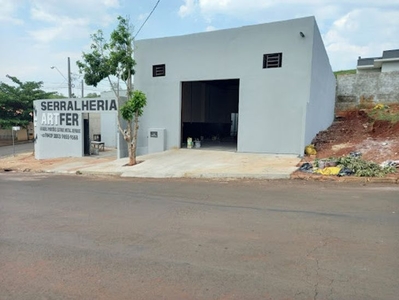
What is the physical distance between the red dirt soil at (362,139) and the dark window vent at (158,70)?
8.67m

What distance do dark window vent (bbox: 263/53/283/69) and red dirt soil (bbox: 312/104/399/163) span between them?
4334mm

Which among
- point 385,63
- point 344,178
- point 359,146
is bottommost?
point 344,178

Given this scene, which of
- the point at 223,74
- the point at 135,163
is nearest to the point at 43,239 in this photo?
the point at 135,163

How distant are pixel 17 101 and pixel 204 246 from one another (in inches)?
1464

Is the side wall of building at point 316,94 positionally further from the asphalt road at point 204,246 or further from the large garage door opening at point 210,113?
the asphalt road at point 204,246

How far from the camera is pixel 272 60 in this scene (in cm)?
1380

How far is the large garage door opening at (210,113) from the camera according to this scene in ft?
61.0

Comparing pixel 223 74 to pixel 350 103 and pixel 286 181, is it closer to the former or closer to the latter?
pixel 286 181

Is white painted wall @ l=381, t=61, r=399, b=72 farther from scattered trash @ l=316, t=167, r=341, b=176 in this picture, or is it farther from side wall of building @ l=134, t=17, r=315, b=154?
scattered trash @ l=316, t=167, r=341, b=176

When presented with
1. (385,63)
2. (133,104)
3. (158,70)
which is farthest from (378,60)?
(133,104)

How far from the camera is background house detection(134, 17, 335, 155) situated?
43.6 feet

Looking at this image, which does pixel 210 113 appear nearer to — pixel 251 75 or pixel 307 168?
pixel 251 75

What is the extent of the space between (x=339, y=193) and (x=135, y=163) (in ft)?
29.6

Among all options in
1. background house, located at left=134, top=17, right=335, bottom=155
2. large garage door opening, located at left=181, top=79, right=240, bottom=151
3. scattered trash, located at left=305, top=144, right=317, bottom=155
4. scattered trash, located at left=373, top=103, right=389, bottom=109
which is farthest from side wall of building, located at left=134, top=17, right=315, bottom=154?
scattered trash, located at left=373, top=103, right=389, bottom=109
